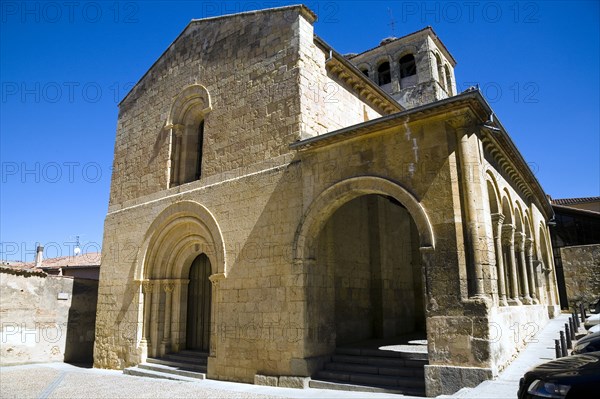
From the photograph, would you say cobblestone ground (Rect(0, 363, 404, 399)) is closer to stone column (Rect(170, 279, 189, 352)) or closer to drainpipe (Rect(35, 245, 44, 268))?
stone column (Rect(170, 279, 189, 352))

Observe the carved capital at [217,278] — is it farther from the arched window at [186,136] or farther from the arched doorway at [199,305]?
the arched window at [186,136]

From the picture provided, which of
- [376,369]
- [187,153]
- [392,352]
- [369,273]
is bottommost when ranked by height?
[376,369]

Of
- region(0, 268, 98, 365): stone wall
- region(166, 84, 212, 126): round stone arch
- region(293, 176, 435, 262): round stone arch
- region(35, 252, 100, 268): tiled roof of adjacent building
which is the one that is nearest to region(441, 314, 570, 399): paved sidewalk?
region(293, 176, 435, 262): round stone arch

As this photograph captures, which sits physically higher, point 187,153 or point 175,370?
point 187,153

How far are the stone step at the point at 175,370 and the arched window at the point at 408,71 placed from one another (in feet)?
52.7

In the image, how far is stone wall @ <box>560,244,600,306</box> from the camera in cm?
1798

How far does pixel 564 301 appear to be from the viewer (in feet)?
62.6

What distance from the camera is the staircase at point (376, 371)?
22.6 feet

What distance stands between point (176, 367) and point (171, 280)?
2.31 meters

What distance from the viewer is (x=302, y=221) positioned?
8.30 meters

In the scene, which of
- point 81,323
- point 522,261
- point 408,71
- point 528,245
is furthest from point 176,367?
point 408,71

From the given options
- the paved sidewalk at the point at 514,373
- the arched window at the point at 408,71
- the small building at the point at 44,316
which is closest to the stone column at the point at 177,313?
the small building at the point at 44,316

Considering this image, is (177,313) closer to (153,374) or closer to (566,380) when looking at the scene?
(153,374)

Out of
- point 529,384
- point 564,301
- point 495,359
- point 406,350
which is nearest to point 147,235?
point 406,350
